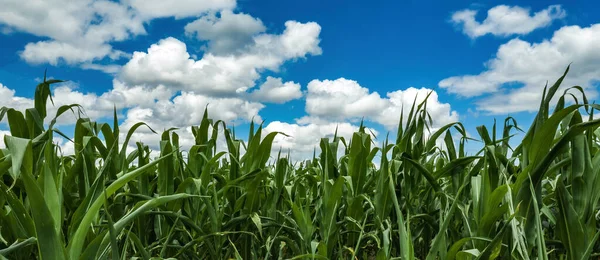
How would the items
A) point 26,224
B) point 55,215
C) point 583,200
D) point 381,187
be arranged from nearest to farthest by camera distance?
point 55,215, point 26,224, point 583,200, point 381,187

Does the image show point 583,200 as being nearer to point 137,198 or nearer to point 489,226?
point 489,226

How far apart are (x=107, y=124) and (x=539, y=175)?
147 centimetres

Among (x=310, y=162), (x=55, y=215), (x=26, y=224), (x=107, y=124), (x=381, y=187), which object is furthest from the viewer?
(x=310, y=162)

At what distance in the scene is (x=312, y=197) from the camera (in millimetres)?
2316

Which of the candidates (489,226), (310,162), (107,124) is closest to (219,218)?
(107,124)

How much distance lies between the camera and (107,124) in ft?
5.77

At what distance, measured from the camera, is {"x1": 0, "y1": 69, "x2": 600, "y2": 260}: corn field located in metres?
1.06

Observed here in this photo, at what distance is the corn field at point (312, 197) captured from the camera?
1.06 metres

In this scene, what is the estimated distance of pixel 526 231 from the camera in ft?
4.01

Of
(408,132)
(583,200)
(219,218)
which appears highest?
(408,132)

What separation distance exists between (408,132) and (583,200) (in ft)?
2.23

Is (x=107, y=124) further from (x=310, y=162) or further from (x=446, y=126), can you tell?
(x=310, y=162)

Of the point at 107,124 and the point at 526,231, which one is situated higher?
the point at 107,124

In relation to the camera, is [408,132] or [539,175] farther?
[408,132]
